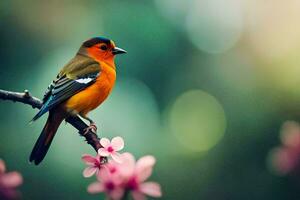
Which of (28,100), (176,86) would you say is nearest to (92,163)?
(28,100)

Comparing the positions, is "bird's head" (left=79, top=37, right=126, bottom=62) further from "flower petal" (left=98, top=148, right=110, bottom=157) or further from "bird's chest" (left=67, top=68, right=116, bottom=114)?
"flower petal" (left=98, top=148, right=110, bottom=157)

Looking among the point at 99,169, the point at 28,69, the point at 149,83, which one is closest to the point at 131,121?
the point at 28,69

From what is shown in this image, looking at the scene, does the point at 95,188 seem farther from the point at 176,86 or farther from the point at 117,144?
the point at 176,86

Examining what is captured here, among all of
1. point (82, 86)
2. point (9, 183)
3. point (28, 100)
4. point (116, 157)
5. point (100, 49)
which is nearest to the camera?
point (9, 183)

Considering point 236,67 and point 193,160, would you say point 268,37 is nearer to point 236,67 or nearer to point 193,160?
point 236,67

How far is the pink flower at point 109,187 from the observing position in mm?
706

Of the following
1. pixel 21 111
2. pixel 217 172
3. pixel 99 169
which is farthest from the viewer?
pixel 217 172

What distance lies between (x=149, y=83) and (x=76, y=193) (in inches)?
93.1

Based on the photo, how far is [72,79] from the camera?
1854mm

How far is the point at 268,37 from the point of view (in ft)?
20.0

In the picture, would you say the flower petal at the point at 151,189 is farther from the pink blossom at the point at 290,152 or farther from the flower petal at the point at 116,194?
the pink blossom at the point at 290,152

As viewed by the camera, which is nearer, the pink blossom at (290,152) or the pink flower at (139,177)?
the pink flower at (139,177)

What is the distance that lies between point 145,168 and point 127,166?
0.10ft

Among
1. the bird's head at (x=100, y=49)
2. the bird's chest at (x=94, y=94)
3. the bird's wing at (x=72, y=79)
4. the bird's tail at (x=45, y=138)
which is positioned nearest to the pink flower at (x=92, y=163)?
the bird's tail at (x=45, y=138)
